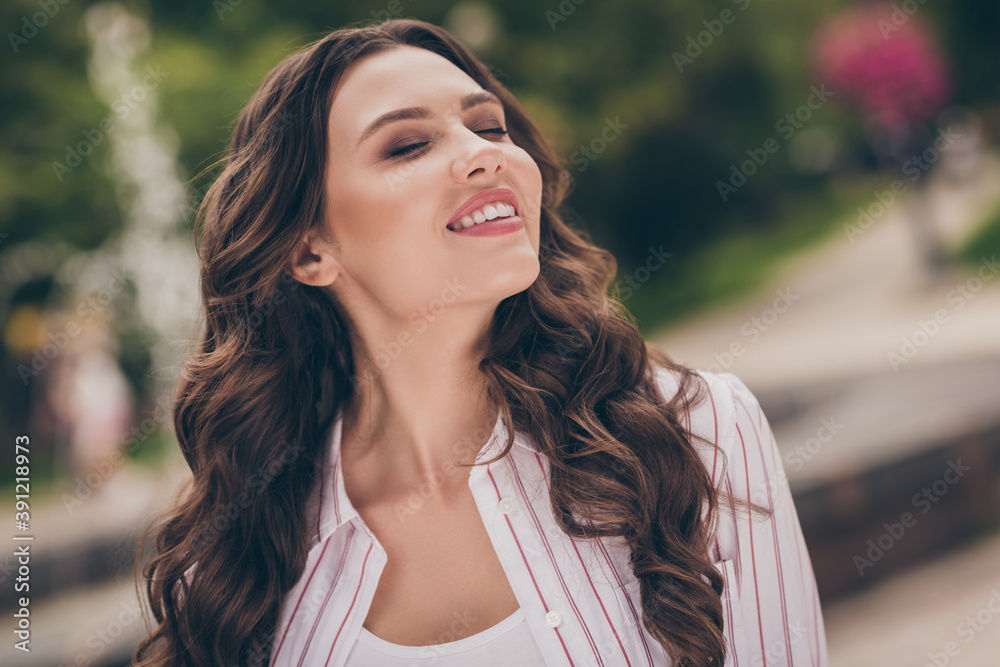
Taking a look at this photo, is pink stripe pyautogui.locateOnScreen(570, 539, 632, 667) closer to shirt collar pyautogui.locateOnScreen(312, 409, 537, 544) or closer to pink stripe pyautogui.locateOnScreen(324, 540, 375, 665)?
Answer: shirt collar pyautogui.locateOnScreen(312, 409, 537, 544)

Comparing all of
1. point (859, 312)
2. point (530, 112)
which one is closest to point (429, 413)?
point (530, 112)

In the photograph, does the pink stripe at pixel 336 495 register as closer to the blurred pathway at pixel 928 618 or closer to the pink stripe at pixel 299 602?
the pink stripe at pixel 299 602

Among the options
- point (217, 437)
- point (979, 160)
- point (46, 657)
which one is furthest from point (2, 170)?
point (979, 160)

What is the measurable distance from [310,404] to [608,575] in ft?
3.26

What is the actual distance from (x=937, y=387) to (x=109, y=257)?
372 inches

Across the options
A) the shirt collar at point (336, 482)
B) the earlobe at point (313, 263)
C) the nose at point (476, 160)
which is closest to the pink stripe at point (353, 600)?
the shirt collar at point (336, 482)

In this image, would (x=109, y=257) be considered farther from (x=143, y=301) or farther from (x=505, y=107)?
(x=505, y=107)

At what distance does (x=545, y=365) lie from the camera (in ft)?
6.88

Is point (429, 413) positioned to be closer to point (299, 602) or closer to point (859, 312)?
point (299, 602)

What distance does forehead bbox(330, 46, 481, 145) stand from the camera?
1971 millimetres

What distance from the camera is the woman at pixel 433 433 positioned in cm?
187

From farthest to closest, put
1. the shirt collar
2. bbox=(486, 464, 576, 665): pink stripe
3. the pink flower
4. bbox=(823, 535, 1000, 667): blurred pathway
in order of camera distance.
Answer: the pink flower
bbox=(823, 535, 1000, 667): blurred pathway
the shirt collar
bbox=(486, 464, 576, 665): pink stripe

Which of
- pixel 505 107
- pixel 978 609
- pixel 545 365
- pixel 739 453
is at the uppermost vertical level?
pixel 505 107

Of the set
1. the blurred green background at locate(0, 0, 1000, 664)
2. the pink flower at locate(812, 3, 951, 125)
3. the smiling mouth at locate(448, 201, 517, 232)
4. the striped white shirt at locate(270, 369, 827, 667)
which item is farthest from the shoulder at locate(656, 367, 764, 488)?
the pink flower at locate(812, 3, 951, 125)
